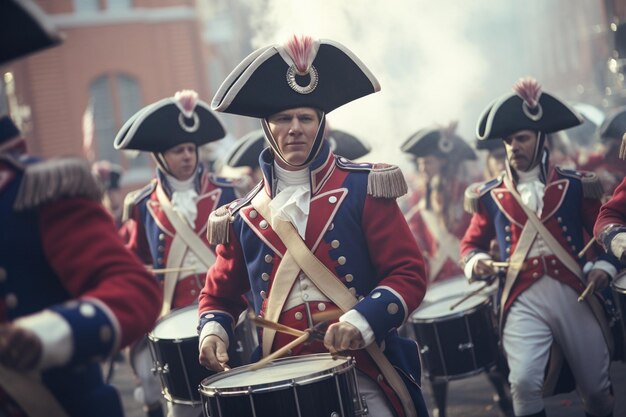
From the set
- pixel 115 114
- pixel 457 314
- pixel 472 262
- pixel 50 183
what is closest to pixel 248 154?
pixel 457 314

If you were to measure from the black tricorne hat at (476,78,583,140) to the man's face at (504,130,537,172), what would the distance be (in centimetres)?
4

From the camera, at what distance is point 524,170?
253 inches

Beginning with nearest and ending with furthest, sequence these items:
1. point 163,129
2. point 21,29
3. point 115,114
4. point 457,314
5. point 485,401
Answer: point 21,29
point 457,314
point 163,129
point 485,401
point 115,114

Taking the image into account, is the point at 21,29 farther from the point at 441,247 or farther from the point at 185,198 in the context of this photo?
the point at 441,247

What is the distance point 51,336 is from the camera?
2680 mm

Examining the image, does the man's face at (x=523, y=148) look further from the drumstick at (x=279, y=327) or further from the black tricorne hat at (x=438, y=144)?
the black tricorne hat at (x=438, y=144)

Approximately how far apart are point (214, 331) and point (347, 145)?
5065 mm

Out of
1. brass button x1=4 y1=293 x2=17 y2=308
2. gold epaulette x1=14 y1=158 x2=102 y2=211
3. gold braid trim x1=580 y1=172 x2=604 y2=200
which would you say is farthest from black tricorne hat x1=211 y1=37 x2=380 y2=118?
gold braid trim x1=580 y1=172 x2=604 y2=200

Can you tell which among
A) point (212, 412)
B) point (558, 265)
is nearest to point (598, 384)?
point (558, 265)

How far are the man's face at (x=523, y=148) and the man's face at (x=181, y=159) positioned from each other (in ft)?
7.17

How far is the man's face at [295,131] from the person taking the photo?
436 centimetres

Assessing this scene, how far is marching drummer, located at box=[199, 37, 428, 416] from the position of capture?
4238 millimetres

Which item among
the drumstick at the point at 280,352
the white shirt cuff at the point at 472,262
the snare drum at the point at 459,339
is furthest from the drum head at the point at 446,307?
the drumstick at the point at 280,352

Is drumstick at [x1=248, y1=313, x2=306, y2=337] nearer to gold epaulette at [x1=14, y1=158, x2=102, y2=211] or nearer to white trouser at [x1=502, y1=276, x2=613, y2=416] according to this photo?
gold epaulette at [x1=14, y1=158, x2=102, y2=211]
